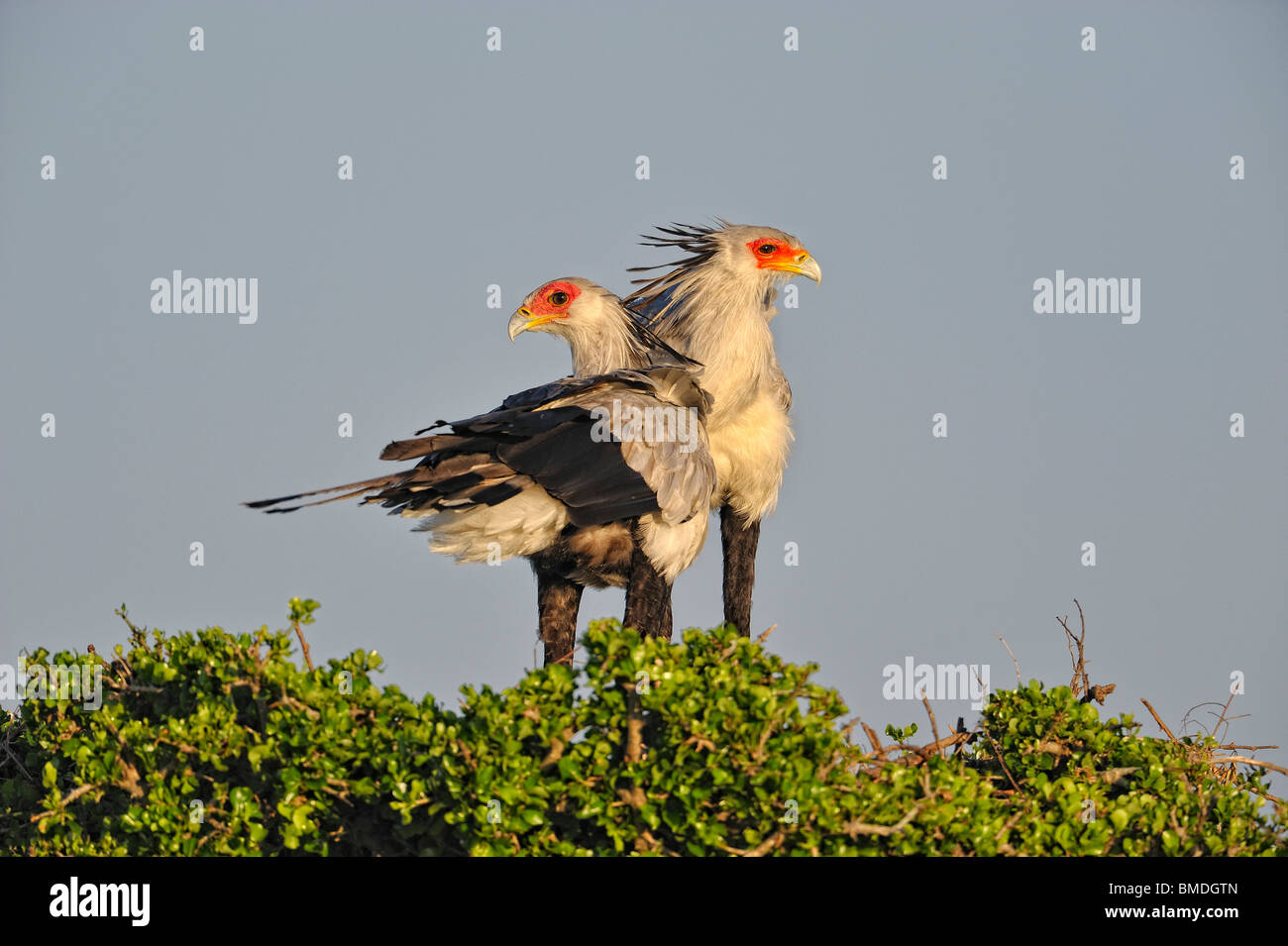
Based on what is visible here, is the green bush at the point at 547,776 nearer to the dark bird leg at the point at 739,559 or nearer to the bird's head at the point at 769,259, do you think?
the dark bird leg at the point at 739,559

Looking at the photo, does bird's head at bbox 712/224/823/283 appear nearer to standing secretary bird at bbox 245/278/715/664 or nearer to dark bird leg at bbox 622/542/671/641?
standing secretary bird at bbox 245/278/715/664

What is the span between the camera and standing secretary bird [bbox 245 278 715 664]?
6.09m

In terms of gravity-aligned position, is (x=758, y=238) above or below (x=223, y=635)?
above

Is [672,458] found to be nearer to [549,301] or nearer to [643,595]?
[643,595]

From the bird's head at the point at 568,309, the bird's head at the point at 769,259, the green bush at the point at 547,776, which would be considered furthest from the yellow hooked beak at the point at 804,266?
the green bush at the point at 547,776

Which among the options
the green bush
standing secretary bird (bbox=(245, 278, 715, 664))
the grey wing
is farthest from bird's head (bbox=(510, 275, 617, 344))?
the green bush

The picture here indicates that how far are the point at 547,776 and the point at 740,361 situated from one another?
3.79 meters

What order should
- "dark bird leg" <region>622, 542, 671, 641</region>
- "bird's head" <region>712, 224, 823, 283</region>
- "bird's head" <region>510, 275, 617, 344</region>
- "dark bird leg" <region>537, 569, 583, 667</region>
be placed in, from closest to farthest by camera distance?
"dark bird leg" <region>622, 542, 671, 641</region>
"dark bird leg" <region>537, 569, 583, 667</region>
"bird's head" <region>510, 275, 617, 344</region>
"bird's head" <region>712, 224, 823, 283</region>

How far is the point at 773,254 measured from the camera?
316 inches

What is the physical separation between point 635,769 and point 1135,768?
2.45 metres
